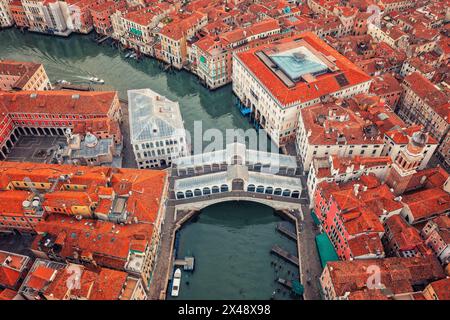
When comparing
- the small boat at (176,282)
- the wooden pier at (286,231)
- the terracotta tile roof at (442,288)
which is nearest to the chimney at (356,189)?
the wooden pier at (286,231)

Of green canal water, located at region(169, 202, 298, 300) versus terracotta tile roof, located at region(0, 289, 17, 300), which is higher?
green canal water, located at region(169, 202, 298, 300)

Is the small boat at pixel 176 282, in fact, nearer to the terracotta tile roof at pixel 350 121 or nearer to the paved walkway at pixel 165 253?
the paved walkway at pixel 165 253

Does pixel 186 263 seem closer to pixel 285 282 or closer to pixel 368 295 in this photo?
pixel 285 282

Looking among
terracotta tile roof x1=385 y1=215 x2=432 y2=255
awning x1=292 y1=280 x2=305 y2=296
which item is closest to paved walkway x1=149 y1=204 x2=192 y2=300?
awning x1=292 y1=280 x2=305 y2=296

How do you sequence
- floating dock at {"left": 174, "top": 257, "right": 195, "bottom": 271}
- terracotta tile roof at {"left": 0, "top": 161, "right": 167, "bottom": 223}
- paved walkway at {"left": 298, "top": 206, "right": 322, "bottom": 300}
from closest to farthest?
paved walkway at {"left": 298, "top": 206, "right": 322, "bottom": 300}, terracotta tile roof at {"left": 0, "top": 161, "right": 167, "bottom": 223}, floating dock at {"left": 174, "top": 257, "right": 195, "bottom": 271}

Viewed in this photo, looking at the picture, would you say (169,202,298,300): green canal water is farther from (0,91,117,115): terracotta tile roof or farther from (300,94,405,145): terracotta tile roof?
(0,91,117,115): terracotta tile roof

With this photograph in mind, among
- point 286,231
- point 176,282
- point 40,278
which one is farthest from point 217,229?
point 40,278
